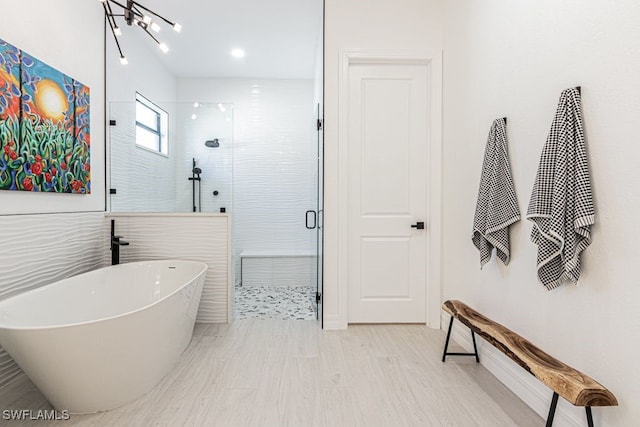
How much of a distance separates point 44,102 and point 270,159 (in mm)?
2822

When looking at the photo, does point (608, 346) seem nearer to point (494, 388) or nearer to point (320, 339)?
point (494, 388)

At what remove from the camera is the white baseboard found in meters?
1.66

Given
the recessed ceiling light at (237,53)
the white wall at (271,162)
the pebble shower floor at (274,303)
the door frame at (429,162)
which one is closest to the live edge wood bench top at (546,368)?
the door frame at (429,162)

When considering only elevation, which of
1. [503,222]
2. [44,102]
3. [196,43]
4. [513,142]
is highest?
[196,43]

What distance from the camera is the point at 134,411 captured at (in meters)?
1.88

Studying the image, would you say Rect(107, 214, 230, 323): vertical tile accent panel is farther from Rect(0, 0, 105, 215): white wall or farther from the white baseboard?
the white baseboard

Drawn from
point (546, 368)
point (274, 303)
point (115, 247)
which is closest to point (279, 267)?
point (274, 303)

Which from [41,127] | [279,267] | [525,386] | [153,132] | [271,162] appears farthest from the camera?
[271,162]

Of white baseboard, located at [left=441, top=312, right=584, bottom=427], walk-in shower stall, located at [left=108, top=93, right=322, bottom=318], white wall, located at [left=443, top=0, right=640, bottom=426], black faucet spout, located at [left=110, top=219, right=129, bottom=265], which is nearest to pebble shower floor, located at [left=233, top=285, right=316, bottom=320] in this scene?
walk-in shower stall, located at [left=108, top=93, right=322, bottom=318]

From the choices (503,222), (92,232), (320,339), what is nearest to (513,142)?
(503,222)

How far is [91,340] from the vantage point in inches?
65.5

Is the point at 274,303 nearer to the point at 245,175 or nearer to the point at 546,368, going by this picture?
the point at 245,175

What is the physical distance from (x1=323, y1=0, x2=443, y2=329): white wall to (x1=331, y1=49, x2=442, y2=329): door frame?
0.03m

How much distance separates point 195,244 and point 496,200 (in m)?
2.49
